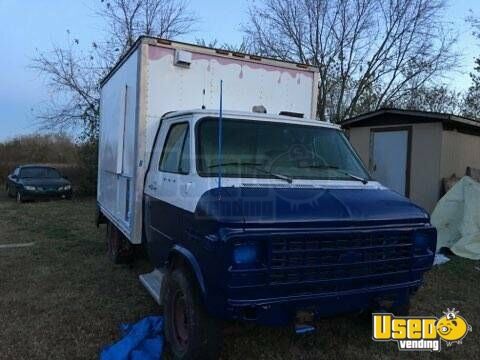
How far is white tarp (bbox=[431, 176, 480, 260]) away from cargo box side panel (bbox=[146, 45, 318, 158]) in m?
4.47

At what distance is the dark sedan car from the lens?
715 inches

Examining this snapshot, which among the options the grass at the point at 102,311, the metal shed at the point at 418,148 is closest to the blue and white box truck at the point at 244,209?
the grass at the point at 102,311

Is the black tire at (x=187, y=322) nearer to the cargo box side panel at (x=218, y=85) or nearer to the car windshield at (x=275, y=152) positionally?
the car windshield at (x=275, y=152)

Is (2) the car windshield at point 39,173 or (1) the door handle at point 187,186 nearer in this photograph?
(1) the door handle at point 187,186

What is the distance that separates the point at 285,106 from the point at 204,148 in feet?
6.80

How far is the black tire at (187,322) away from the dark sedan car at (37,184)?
15732 millimetres

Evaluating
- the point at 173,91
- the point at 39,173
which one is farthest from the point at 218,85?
the point at 39,173

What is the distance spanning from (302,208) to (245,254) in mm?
585

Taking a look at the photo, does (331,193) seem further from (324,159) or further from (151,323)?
(151,323)

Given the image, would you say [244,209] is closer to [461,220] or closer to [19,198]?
[461,220]

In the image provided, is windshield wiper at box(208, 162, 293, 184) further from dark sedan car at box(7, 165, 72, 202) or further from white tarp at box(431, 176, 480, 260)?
dark sedan car at box(7, 165, 72, 202)

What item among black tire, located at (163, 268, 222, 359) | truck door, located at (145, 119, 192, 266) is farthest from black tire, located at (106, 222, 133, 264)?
black tire, located at (163, 268, 222, 359)

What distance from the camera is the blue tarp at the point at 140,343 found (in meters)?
3.98

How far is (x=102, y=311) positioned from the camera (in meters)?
5.39
